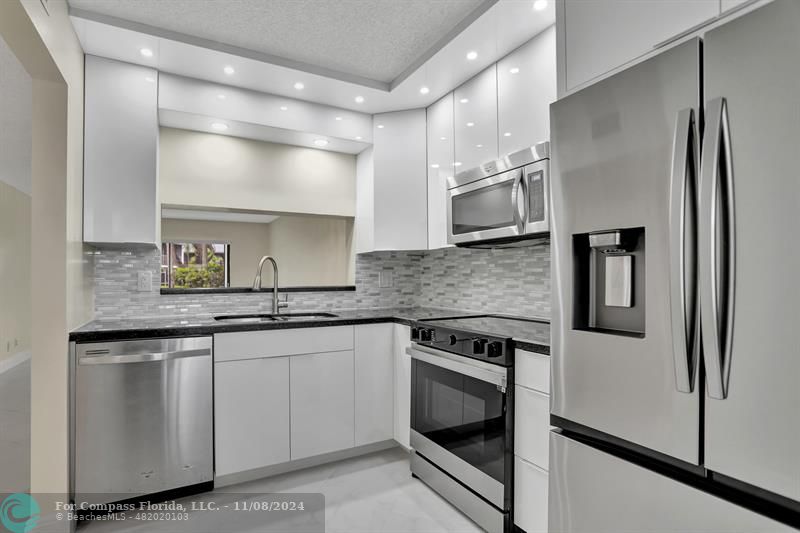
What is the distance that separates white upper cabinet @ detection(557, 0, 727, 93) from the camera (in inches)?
45.1

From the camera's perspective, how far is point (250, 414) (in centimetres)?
252

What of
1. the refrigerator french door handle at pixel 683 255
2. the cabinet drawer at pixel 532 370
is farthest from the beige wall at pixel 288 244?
the refrigerator french door handle at pixel 683 255

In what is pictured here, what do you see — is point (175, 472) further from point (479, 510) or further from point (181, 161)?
point (181, 161)

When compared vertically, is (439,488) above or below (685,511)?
below

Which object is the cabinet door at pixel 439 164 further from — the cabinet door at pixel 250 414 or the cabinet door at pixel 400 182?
the cabinet door at pixel 250 414

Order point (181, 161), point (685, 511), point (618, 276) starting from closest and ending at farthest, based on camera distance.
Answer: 1. point (685, 511)
2. point (618, 276)
3. point (181, 161)

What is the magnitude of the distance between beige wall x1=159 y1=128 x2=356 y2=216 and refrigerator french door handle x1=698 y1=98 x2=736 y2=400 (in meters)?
2.80

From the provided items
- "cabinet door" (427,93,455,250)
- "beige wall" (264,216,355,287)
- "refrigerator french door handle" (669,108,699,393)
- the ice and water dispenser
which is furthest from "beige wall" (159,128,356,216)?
"refrigerator french door handle" (669,108,699,393)

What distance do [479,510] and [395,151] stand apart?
240 cm

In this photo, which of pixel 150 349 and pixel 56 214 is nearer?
pixel 56 214

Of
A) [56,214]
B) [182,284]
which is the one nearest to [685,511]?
[56,214]

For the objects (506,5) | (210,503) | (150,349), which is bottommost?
(210,503)

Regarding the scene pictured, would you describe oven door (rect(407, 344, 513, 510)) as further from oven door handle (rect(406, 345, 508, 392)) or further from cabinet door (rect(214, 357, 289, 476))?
cabinet door (rect(214, 357, 289, 476))

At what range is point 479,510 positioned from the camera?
2049 millimetres
